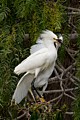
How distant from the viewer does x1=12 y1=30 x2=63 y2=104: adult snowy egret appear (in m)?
1.69

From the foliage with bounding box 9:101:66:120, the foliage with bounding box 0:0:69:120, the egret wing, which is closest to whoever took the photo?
the foliage with bounding box 9:101:66:120

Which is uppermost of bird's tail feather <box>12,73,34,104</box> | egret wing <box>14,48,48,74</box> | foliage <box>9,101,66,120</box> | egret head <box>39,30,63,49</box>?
egret head <box>39,30,63,49</box>

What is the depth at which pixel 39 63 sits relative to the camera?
1758 millimetres

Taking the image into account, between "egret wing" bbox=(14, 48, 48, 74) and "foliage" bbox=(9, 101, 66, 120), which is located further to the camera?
"egret wing" bbox=(14, 48, 48, 74)

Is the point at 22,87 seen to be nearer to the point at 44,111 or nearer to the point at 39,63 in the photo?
the point at 39,63

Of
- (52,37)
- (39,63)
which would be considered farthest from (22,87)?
(52,37)

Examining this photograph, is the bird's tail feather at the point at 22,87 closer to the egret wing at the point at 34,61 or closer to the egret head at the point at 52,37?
the egret wing at the point at 34,61

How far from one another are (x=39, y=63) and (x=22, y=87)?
104mm

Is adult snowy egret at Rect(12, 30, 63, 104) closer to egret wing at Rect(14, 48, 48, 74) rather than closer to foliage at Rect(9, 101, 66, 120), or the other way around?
egret wing at Rect(14, 48, 48, 74)

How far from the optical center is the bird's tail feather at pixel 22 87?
5.74 feet

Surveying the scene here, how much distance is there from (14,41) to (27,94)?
0.34 meters

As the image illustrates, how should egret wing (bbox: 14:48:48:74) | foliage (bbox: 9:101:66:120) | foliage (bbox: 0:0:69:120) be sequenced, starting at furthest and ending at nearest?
egret wing (bbox: 14:48:48:74)
foliage (bbox: 0:0:69:120)
foliage (bbox: 9:101:66:120)

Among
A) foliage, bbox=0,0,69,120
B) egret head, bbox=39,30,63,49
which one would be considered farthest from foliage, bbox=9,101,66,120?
egret head, bbox=39,30,63,49

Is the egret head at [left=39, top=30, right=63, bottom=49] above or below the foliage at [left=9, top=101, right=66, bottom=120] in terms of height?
above
